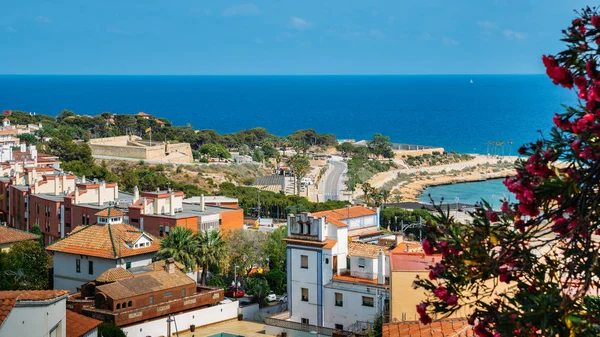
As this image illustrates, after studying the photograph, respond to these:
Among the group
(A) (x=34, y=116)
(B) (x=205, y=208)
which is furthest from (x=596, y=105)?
(A) (x=34, y=116)

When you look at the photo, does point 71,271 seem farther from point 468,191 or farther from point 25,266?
point 468,191

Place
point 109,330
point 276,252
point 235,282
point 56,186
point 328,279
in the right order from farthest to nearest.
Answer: point 56,186
point 276,252
point 235,282
point 328,279
point 109,330

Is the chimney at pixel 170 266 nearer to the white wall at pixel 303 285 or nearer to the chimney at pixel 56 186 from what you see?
the white wall at pixel 303 285

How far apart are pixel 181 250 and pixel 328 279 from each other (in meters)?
7.61

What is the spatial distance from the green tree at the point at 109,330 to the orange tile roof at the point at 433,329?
1041cm

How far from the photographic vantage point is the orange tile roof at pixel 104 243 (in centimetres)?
3769

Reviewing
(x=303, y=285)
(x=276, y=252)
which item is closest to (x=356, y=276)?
(x=303, y=285)

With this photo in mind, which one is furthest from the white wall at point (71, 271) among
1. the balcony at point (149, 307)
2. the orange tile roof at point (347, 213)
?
the orange tile roof at point (347, 213)

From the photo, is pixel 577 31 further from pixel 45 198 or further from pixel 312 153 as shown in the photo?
pixel 312 153

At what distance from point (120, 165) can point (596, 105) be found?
87472 millimetres

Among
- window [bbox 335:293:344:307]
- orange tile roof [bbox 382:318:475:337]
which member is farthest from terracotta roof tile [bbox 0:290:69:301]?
window [bbox 335:293:344:307]

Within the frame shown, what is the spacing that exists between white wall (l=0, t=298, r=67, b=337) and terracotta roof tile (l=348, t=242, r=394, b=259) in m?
12.5

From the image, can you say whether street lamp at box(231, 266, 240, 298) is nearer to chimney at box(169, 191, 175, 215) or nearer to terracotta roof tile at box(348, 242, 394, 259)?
chimney at box(169, 191, 175, 215)

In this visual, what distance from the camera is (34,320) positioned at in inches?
818
